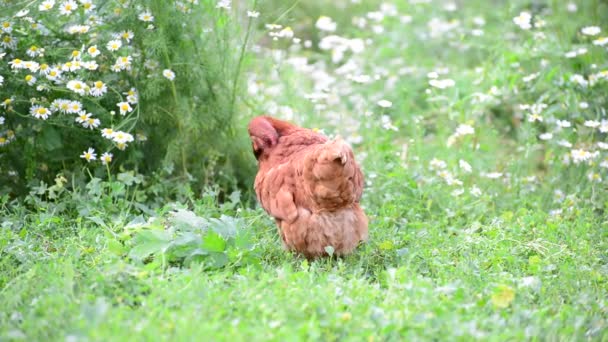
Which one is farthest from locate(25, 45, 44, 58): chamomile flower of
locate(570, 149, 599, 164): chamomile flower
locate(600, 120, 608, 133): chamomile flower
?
locate(600, 120, 608, 133): chamomile flower

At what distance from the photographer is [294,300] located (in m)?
3.06

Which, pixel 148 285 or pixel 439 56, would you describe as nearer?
pixel 148 285

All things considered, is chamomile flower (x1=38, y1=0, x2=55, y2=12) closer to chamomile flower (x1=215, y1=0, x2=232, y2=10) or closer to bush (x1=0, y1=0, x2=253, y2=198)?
bush (x1=0, y1=0, x2=253, y2=198)

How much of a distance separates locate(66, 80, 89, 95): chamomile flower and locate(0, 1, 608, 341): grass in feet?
1.78

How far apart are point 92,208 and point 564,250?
2681 mm

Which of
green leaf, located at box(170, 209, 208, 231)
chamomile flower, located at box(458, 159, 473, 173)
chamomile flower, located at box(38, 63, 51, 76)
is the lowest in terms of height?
chamomile flower, located at box(458, 159, 473, 173)

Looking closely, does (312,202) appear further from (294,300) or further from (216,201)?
(216,201)

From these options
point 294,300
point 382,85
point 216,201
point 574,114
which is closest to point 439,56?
point 382,85

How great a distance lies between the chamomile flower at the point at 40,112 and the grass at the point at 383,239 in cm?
47

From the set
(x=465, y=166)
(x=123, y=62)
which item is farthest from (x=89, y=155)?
(x=465, y=166)

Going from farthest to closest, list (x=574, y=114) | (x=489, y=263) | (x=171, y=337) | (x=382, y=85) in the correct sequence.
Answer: (x=382, y=85)
(x=574, y=114)
(x=489, y=263)
(x=171, y=337)

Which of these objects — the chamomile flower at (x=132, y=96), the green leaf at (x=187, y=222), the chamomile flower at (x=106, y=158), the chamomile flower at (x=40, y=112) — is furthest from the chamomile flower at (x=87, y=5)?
the green leaf at (x=187, y=222)

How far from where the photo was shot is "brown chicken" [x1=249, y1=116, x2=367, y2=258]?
11.3 feet

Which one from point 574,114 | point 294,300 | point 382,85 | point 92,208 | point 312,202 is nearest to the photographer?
point 294,300
